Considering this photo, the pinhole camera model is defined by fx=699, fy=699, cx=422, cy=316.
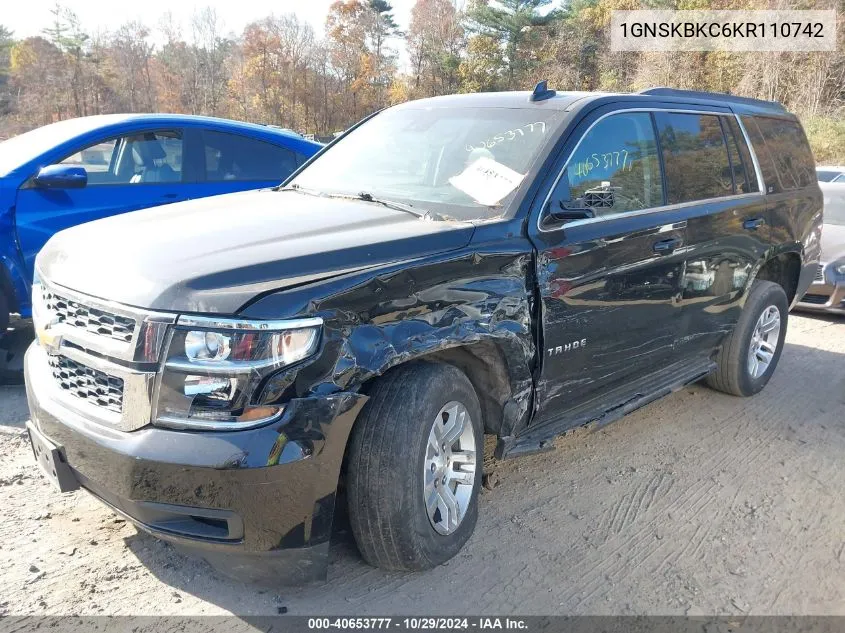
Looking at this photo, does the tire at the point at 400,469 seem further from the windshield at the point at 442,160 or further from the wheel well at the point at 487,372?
the windshield at the point at 442,160

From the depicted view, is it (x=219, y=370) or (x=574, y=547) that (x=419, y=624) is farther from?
(x=219, y=370)

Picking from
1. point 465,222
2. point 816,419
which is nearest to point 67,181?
point 465,222

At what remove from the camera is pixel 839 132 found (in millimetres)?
21203

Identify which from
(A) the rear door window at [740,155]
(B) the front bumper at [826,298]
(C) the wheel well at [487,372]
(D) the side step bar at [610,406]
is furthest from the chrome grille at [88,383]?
(B) the front bumper at [826,298]

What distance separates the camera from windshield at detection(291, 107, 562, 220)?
10.8 ft

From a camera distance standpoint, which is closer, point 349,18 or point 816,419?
point 816,419

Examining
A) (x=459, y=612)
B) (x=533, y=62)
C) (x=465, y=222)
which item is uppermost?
(x=533, y=62)

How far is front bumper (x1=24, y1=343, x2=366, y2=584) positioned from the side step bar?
104cm

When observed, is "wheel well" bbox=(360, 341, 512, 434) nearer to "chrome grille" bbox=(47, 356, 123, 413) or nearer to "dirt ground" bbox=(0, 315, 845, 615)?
"dirt ground" bbox=(0, 315, 845, 615)

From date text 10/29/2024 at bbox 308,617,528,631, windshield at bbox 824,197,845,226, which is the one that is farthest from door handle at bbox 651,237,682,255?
windshield at bbox 824,197,845,226

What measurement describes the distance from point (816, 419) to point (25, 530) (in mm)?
4751

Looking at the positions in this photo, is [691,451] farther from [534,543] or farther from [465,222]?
[465,222]

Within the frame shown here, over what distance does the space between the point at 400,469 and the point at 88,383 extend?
1.17 meters

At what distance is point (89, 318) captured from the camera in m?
2.47
